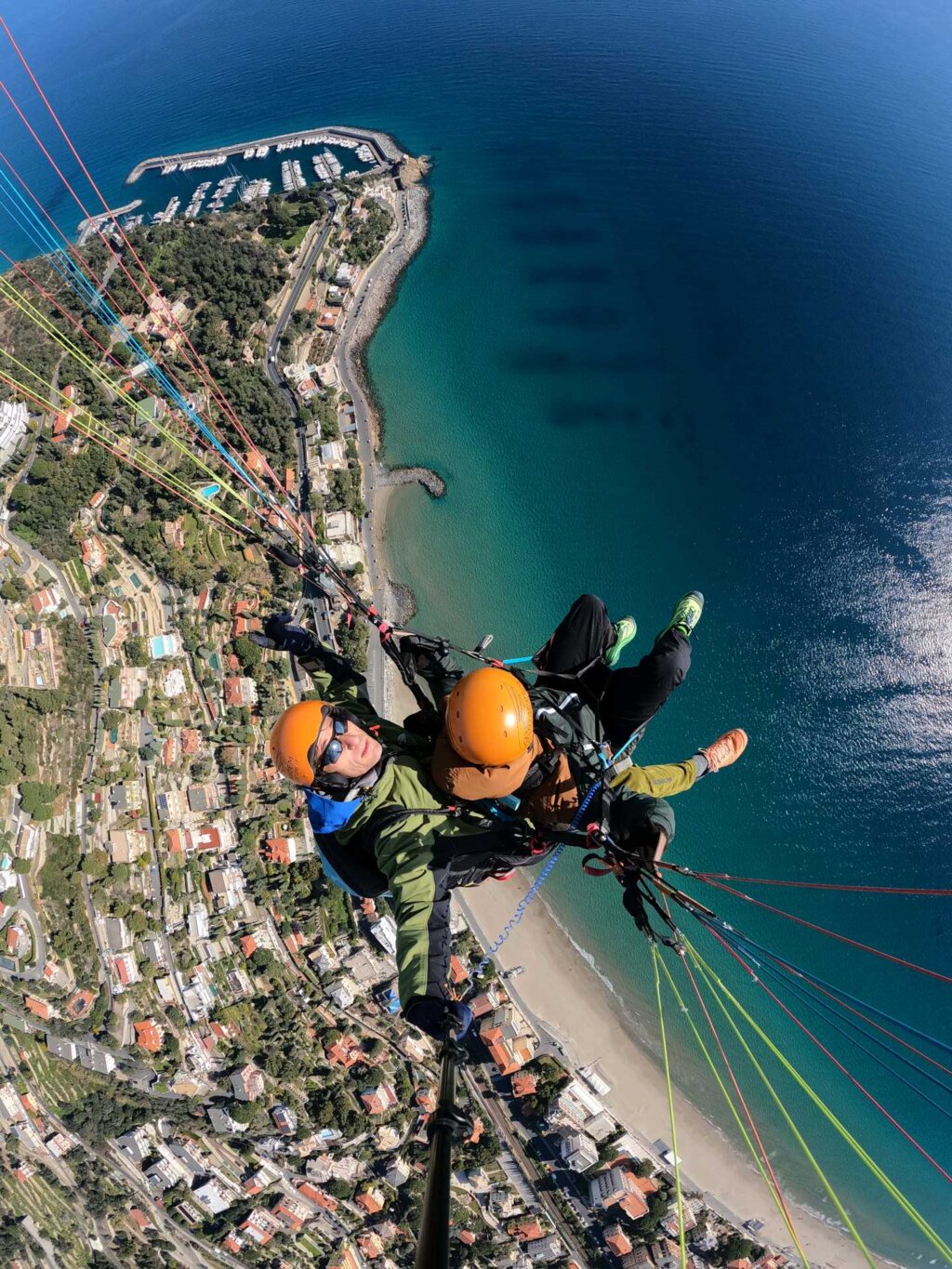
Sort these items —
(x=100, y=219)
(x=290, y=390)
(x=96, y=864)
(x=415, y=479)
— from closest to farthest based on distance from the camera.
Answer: (x=96, y=864)
(x=415, y=479)
(x=290, y=390)
(x=100, y=219)

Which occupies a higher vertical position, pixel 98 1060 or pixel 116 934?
pixel 116 934

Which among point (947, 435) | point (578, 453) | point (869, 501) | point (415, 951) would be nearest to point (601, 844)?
point (415, 951)

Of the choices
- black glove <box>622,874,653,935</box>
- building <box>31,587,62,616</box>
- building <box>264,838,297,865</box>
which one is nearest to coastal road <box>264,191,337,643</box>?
building <box>264,838,297,865</box>

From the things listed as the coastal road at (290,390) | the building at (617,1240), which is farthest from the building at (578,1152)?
the coastal road at (290,390)

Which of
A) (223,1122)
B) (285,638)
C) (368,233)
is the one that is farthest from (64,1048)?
(368,233)

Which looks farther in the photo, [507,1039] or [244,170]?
[244,170]

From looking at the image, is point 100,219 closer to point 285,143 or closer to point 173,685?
point 285,143

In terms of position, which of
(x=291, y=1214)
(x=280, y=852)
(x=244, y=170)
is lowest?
(x=291, y=1214)

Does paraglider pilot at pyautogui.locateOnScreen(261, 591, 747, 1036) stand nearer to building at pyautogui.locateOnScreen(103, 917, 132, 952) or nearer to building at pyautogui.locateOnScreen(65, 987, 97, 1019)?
building at pyautogui.locateOnScreen(103, 917, 132, 952)
